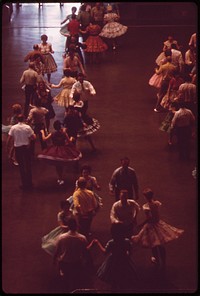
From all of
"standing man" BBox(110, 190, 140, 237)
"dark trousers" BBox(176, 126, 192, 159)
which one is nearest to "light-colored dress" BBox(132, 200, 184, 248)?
"standing man" BBox(110, 190, 140, 237)

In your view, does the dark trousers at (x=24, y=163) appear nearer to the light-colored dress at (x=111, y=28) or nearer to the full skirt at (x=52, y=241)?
the full skirt at (x=52, y=241)

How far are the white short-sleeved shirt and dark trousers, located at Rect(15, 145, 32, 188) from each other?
0.12 metres

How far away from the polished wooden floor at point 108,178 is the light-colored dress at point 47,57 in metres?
0.99

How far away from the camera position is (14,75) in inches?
989

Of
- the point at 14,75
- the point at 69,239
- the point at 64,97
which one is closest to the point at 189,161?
the point at 64,97

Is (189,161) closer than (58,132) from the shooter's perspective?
No

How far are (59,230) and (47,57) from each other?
10905 millimetres

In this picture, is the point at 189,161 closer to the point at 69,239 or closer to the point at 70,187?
the point at 70,187

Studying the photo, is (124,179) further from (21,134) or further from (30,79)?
(30,79)

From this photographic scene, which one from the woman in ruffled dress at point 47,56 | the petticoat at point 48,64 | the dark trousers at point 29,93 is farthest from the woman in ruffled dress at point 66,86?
the petticoat at point 48,64

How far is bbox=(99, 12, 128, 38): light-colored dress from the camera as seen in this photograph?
92.3 ft

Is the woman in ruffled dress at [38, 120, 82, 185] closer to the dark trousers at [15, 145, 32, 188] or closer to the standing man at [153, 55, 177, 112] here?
the dark trousers at [15, 145, 32, 188]

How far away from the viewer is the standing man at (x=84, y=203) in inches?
520

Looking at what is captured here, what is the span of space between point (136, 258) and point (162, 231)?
3.05 feet
